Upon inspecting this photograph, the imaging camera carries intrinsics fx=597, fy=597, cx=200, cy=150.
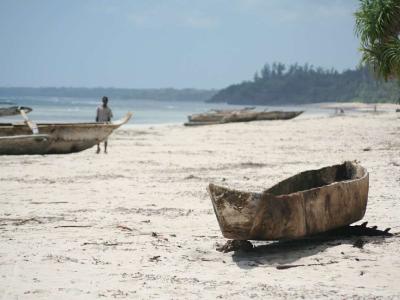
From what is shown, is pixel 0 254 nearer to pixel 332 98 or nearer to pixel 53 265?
pixel 53 265

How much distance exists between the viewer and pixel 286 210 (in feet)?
18.1

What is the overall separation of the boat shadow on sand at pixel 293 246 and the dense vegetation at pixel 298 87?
12779 centimetres

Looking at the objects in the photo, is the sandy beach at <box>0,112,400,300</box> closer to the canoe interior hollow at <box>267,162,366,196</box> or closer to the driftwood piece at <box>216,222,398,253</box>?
the driftwood piece at <box>216,222,398,253</box>

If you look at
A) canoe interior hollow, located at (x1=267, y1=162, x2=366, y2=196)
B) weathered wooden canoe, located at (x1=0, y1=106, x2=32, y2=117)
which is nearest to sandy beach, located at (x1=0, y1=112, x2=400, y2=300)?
canoe interior hollow, located at (x1=267, y1=162, x2=366, y2=196)

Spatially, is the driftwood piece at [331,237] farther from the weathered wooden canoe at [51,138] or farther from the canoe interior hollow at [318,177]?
the weathered wooden canoe at [51,138]

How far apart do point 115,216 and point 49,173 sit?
193 inches

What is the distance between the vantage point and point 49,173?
12.2m

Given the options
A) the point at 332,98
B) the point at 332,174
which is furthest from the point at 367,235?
the point at 332,98

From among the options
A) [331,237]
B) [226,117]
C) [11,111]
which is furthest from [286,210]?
[226,117]

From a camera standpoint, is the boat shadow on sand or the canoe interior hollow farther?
the canoe interior hollow

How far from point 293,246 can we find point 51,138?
10.0 meters

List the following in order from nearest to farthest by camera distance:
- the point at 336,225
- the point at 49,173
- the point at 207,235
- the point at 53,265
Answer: the point at 53,265 < the point at 336,225 < the point at 207,235 < the point at 49,173

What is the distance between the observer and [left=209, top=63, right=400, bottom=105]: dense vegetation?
14700cm

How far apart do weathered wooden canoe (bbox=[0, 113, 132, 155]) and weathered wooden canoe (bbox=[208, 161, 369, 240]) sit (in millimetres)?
9402
